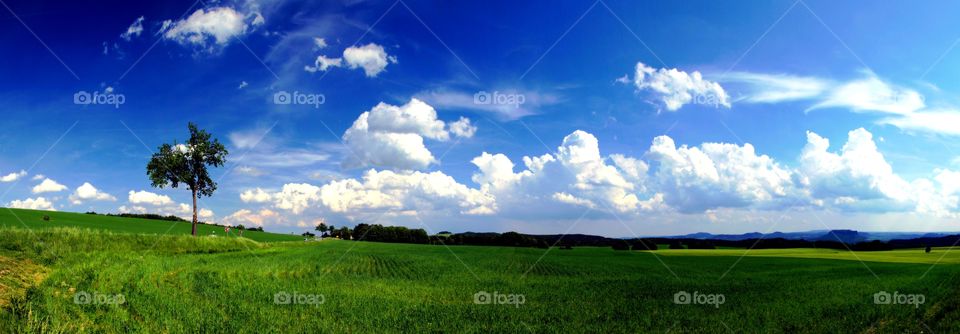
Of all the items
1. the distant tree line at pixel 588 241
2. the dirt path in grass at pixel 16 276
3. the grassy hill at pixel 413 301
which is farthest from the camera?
the distant tree line at pixel 588 241

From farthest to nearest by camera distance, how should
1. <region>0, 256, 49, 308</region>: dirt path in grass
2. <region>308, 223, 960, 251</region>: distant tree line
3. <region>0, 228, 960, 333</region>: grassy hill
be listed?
<region>308, 223, 960, 251</region>: distant tree line < <region>0, 256, 49, 308</region>: dirt path in grass < <region>0, 228, 960, 333</region>: grassy hill

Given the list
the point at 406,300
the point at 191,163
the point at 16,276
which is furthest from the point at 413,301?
the point at 191,163

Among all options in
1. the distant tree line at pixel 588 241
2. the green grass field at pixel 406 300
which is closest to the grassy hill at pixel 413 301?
the green grass field at pixel 406 300

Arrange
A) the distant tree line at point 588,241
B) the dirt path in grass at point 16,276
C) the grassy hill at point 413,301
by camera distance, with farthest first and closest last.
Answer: the distant tree line at point 588,241
the dirt path in grass at point 16,276
the grassy hill at point 413,301

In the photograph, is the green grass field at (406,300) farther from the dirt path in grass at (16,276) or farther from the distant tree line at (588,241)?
the distant tree line at (588,241)

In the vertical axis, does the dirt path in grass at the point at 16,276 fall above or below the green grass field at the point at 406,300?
above

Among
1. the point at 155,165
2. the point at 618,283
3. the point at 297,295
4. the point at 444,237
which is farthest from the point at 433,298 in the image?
the point at 444,237

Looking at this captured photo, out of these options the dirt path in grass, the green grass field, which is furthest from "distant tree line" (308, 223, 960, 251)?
the dirt path in grass

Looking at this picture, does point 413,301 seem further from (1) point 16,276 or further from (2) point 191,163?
(2) point 191,163

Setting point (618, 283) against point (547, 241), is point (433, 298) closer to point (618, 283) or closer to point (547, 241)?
point (618, 283)

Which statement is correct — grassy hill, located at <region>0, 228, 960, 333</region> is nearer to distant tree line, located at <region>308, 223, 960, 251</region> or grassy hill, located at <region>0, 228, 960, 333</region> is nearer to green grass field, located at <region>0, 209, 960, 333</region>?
green grass field, located at <region>0, 209, 960, 333</region>

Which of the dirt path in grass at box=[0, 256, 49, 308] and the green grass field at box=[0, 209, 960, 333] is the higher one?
the dirt path in grass at box=[0, 256, 49, 308]

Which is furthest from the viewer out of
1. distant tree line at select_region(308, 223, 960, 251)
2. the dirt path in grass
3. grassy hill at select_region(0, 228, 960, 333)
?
distant tree line at select_region(308, 223, 960, 251)

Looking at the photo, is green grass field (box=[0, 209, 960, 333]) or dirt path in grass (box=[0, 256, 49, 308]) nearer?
green grass field (box=[0, 209, 960, 333])
